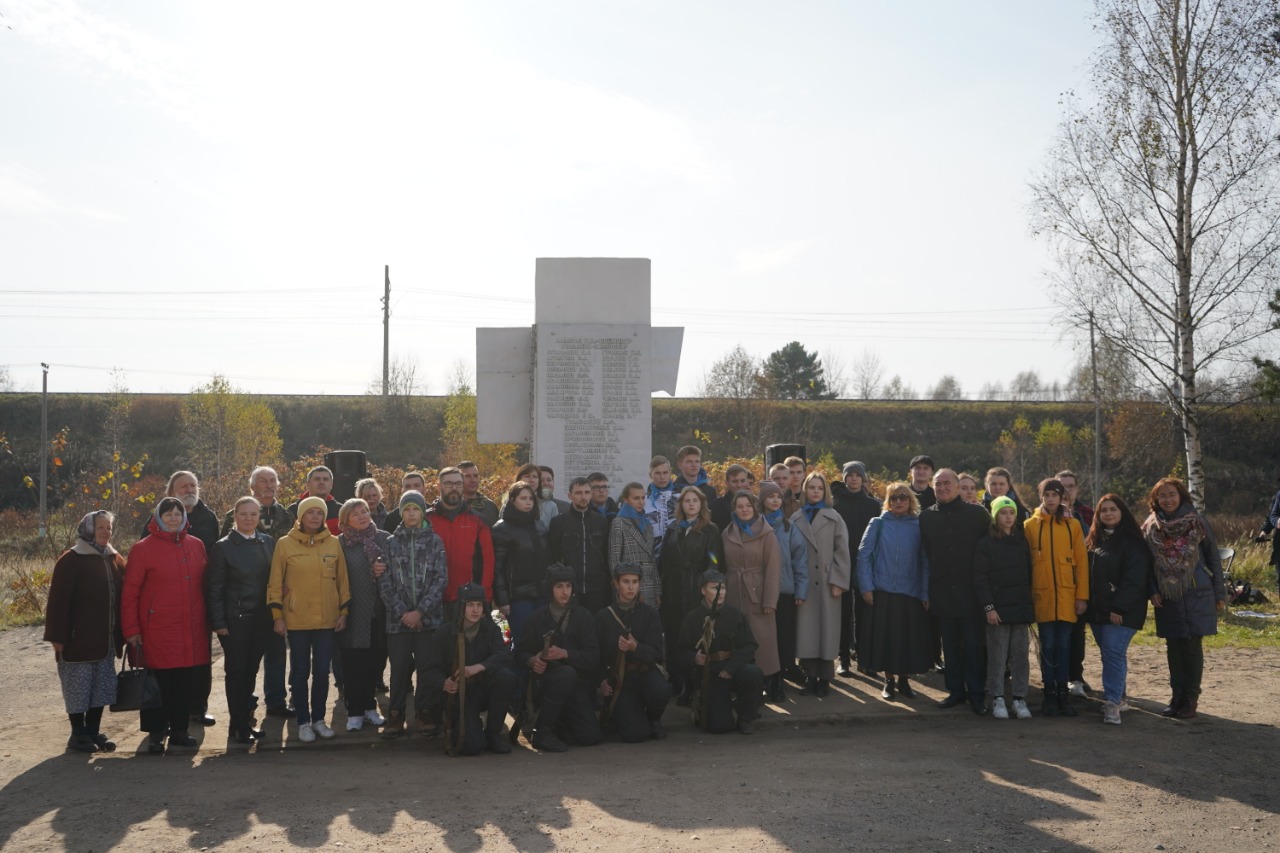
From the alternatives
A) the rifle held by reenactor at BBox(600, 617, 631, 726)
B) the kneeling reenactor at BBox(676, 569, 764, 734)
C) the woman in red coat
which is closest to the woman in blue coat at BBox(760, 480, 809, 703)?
the kneeling reenactor at BBox(676, 569, 764, 734)

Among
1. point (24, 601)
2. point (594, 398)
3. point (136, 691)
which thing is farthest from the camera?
point (24, 601)

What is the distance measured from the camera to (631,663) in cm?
703

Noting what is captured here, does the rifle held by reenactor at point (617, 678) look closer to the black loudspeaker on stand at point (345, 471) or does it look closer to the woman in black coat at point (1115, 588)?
the woman in black coat at point (1115, 588)

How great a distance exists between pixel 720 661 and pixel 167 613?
3.63 m

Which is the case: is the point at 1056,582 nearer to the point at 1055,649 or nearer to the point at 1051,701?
the point at 1055,649

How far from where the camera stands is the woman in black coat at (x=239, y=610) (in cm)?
677

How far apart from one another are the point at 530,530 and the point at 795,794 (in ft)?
9.32

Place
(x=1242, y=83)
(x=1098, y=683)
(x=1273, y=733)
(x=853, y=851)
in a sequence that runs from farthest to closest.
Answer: (x=1242, y=83), (x=1098, y=683), (x=1273, y=733), (x=853, y=851)

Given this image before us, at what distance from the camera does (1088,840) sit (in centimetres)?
495

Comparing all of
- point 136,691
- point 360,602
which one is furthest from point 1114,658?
point 136,691

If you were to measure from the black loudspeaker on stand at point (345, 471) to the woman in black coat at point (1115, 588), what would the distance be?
639cm

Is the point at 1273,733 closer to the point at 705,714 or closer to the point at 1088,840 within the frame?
the point at 1088,840

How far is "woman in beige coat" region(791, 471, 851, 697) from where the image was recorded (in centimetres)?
805

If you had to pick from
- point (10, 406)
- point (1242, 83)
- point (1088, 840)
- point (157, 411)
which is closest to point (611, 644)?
point (1088, 840)
